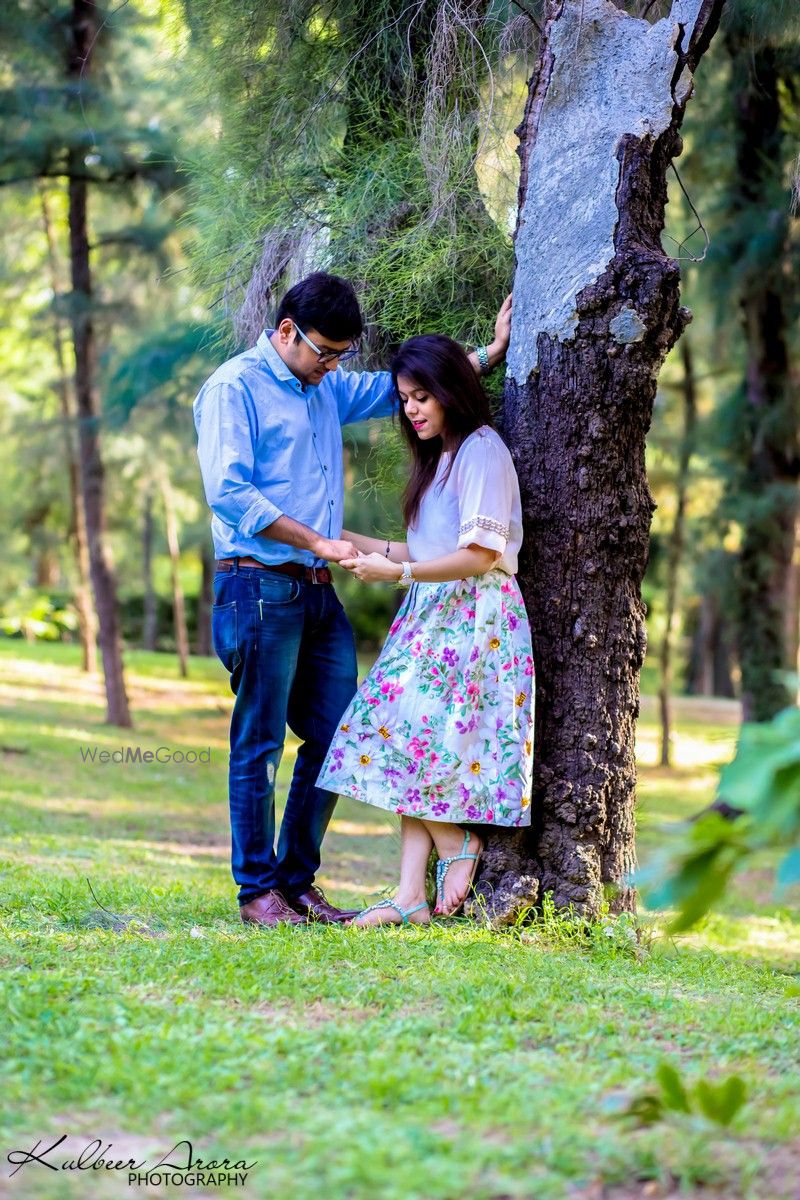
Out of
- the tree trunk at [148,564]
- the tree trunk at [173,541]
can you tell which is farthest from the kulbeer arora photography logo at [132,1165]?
the tree trunk at [148,564]

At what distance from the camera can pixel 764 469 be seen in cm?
1086

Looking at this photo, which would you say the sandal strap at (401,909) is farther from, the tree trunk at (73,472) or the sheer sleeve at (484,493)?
the tree trunk at (73,472)

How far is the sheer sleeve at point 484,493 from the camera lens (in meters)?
3.58

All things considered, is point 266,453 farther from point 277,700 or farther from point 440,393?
point 277,700

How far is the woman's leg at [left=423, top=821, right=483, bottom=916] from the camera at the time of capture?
3777 mm

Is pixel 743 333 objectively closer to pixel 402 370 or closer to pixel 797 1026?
pixel 402 370

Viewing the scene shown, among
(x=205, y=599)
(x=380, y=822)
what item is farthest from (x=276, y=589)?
(x=205, y=599)

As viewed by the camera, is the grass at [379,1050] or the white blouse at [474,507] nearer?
the grass at [379,1050]

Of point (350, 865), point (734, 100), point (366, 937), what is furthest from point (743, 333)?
point (366, 937)

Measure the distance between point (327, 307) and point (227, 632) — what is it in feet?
3.40

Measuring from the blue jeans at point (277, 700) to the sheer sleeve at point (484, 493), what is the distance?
602 mm

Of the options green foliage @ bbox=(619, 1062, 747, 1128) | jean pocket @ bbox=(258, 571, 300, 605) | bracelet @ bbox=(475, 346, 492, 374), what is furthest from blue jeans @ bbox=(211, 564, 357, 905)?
green foliage @ bbox=(619, 1062, 747, 1128)

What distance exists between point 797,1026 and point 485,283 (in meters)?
2.65

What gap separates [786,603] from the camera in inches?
430
